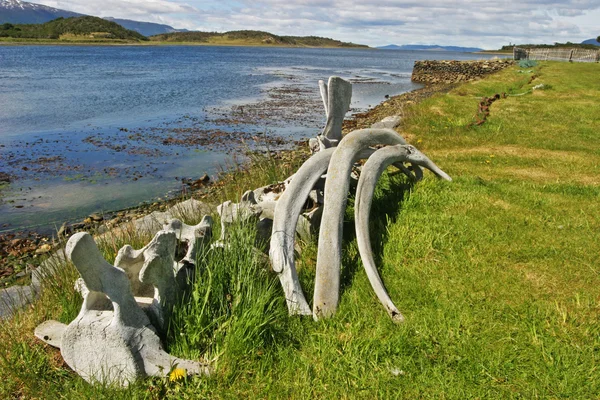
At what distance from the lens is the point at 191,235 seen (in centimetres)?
438

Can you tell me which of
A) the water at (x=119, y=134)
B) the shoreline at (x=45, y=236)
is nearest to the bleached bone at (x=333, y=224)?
the shoreline at (x=45, y=236)

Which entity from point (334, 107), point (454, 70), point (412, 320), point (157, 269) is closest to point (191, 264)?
point (157, 269)

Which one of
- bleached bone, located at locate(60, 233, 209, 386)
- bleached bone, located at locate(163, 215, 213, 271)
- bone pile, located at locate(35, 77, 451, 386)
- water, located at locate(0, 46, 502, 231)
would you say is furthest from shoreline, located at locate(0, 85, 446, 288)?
bleached bone, located at locate(60, 233, 209, 386)

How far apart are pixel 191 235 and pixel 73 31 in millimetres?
138869

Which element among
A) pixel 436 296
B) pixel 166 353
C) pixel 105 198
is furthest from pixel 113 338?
pixel 105 198

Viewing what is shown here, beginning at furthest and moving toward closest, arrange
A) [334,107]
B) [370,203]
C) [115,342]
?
[334,107] → [370,203] → [115,342]

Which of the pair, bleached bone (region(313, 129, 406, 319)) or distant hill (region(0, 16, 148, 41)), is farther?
distant hill (region(0, 16, 148, 41))

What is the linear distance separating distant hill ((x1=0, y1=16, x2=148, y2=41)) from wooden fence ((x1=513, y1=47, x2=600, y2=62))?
104m

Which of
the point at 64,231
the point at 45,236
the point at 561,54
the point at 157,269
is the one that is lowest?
the point at 45,236

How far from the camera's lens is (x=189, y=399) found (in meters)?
3.30

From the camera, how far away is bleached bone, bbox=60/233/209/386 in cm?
332

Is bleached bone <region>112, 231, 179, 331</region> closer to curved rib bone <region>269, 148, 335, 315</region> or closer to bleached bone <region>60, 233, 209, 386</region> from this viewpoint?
bleached bone <region>60, 233, 209, 386</region>

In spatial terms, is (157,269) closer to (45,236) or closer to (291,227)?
(291,227)

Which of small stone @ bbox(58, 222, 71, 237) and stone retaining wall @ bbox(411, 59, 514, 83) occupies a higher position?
stone retaining wall @ bbox(411, 59, 514, 83)
